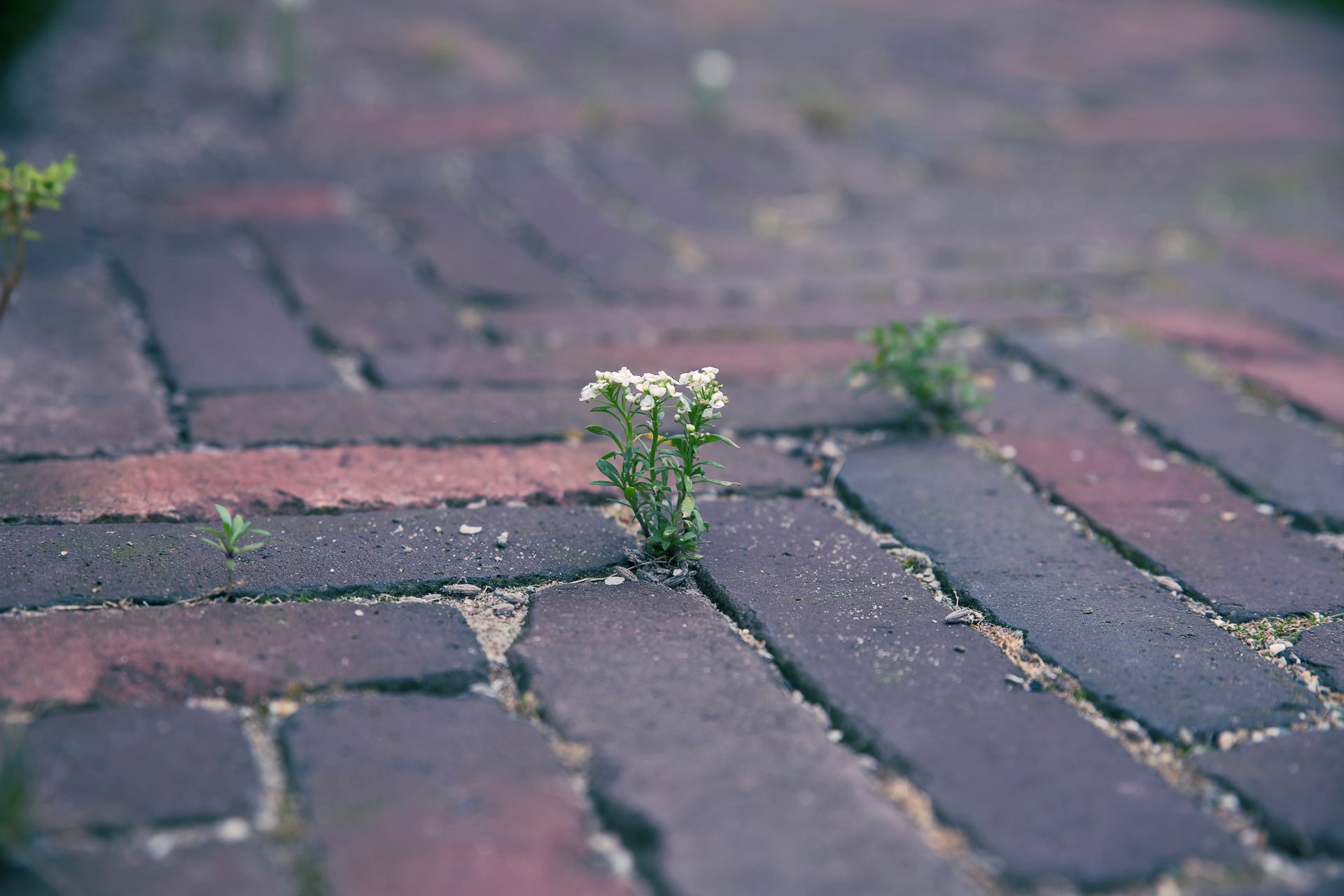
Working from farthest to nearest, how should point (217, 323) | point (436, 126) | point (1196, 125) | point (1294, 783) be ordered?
point (1196, 125), point (436, 126), point (217, 323), point (1294, 783)

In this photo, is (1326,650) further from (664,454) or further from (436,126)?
(436,126)

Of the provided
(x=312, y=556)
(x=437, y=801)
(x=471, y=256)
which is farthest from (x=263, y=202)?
(x=437, y=801)

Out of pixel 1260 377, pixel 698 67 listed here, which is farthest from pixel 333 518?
pixel 698 67

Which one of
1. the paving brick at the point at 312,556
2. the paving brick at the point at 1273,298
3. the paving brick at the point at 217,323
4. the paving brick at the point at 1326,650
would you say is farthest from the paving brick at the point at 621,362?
the paving brick at the point at 1273,298

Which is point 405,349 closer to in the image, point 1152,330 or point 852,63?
point 1152,330

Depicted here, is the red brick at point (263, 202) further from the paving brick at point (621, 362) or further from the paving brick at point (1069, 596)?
the paving brick at point (1069, 596)

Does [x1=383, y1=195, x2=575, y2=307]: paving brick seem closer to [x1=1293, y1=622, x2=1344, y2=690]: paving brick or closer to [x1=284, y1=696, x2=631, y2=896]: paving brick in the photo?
[x1=284, y1=696, x2=631, y2=896]: paving brick
